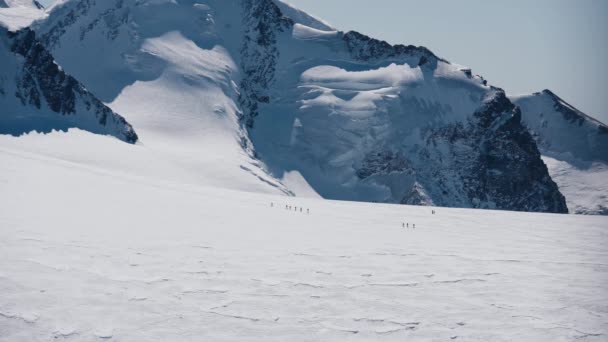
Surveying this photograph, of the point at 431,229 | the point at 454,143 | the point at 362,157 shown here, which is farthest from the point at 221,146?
the point at 431,229

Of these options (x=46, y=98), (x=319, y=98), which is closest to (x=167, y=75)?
(x=319, y=98)

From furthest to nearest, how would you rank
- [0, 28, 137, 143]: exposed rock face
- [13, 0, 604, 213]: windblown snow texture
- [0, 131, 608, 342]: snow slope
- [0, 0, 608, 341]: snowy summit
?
[13, 0, 604, 213]: windblown snow texture < [0, 28, 137, 143]: exposed rock face < [0, 0, 608, 341]: snowy summit < [0, 131, 608, 342]: snow slope

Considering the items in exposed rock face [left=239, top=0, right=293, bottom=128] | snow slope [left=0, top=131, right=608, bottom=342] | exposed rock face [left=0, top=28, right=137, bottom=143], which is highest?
exposed rock face [left=239, top=0, right=293, bottom=128]

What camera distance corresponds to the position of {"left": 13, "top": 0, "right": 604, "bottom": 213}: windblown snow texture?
14538 cm

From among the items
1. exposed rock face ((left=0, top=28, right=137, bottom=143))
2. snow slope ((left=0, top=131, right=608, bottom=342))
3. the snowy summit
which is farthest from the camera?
exposed rock face ((left=0, top=28, right=137, bottom=143))

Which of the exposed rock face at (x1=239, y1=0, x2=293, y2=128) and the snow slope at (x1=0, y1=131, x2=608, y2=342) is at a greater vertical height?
the exposed rock face at (x1=239, y1=0, x2=293, y2=128)

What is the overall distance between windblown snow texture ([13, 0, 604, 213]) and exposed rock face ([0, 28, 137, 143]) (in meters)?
17.4

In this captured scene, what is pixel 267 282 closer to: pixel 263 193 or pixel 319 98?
pixel 263 193

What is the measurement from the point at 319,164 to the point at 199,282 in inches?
5088

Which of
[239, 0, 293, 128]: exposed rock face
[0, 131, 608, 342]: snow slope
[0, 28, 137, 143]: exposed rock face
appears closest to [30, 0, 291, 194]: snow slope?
[239, 0, 293, 128]: exposed rock face

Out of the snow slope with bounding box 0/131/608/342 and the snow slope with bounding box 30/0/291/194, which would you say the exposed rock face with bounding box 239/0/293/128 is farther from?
the snow slope with bounding box 0/131/608/342

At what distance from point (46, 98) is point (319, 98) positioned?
7763 cm

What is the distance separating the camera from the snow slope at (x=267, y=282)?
14000mm

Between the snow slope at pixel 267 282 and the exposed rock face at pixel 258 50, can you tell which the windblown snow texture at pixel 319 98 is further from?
the snow slope at pixel 267 282
